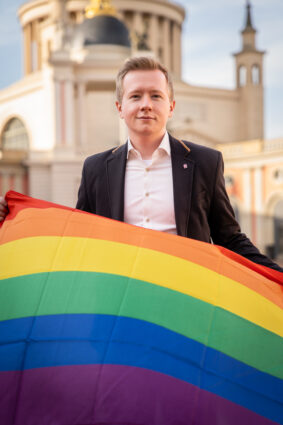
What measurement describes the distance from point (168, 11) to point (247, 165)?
107ft

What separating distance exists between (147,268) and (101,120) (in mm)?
36623

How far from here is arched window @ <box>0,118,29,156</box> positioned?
136ft

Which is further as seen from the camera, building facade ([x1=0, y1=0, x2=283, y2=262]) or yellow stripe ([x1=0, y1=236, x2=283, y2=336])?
building facade ([x1=0, y1=0, x2=283, y2=262])

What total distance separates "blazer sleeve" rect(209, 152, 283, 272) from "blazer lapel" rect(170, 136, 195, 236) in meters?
0.16

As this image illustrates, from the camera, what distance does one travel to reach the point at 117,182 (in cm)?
312

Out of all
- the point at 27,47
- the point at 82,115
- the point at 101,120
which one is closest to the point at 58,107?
the point at 82,115

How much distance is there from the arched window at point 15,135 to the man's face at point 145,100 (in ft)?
125

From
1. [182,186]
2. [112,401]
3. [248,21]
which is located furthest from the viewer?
[248,21]

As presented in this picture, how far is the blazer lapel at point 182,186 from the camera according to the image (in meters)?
3.04

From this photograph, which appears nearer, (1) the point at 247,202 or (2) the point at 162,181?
(2) the point at 162,181

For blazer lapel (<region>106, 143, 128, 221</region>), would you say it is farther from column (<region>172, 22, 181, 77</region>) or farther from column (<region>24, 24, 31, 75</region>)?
column (<region>24, 24, 31, 75</region>)

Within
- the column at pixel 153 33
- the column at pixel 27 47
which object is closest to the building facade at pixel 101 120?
the column at pixel 153 33

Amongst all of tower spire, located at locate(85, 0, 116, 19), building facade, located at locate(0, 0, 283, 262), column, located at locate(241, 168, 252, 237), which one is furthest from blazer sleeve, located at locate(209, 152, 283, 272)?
tower spire, located at locate(85, 0, 116, 19)

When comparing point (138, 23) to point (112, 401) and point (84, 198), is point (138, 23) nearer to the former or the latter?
point (84, 198)
